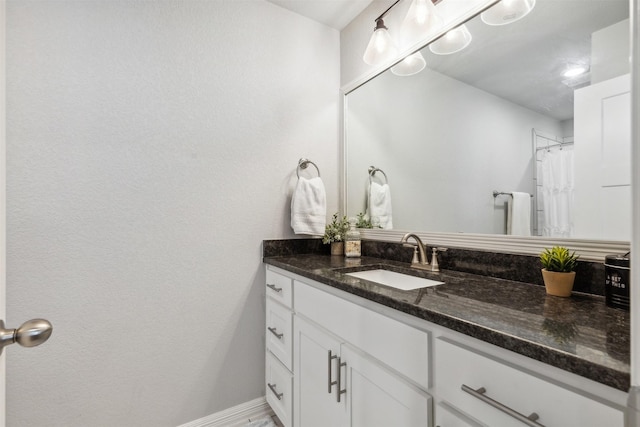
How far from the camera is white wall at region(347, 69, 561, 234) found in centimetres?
119

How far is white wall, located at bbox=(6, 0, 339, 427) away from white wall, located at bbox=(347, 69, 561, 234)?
44 centimetres

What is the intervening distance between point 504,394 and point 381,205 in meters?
1.27

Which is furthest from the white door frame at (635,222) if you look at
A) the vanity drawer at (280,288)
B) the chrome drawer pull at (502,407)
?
the vanity drawer at (280,288)

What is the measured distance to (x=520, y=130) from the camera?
1147 millimetres

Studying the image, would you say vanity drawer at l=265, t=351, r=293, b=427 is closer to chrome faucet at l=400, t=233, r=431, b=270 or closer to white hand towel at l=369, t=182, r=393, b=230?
chrome faucet at l=400, t=233, r=431, b=270

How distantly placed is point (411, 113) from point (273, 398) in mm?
1675

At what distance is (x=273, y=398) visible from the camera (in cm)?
160

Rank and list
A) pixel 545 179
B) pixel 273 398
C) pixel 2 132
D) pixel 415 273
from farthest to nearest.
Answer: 1. pixel 273 398
2. pixel 415 273
3. pixel 545 179
4. pixel 2 132

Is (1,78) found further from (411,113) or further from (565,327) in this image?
(411,113)

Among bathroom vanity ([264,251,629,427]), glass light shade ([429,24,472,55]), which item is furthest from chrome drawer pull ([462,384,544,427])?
glass light shade ([429,24,472,55])

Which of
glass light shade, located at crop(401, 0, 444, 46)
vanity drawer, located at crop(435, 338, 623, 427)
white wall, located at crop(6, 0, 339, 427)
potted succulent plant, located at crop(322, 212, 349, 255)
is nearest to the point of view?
vanity drawer, located at crop(435, 338, 623, 427)

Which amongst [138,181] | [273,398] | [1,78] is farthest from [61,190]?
[273,398]

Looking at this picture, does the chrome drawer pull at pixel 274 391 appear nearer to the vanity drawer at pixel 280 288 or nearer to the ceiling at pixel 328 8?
the vanity drawer at pixel 280 288

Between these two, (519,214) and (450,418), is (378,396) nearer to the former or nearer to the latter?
(450,418)
